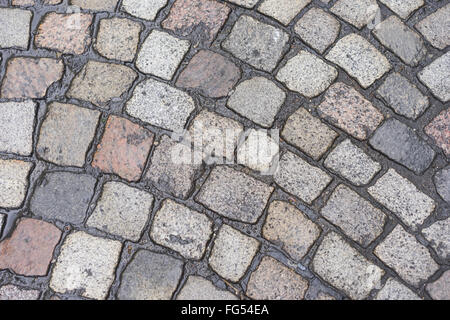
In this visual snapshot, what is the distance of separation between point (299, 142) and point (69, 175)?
126 cm

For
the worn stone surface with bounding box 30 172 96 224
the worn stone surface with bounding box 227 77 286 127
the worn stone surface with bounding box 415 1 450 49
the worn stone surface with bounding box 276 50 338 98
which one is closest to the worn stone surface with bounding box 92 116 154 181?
the worn stone surface with bounding box 30 172 96 224

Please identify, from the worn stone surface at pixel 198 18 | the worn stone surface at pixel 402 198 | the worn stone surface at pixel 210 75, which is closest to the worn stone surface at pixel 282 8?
the worn stone surface at pixel 198 18

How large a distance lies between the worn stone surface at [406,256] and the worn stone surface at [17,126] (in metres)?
1.96

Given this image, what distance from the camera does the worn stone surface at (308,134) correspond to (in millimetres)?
2234

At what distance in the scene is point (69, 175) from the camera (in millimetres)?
2176

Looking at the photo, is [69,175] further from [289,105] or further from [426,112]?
[426,112]

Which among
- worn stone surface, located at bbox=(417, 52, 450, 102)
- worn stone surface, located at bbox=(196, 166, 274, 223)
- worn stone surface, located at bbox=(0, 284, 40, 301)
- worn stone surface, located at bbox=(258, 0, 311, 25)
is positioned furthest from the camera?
worn stone surface, located at bbox=(258, 0, 311, 25)

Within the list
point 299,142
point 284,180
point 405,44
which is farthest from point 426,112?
point 284,180

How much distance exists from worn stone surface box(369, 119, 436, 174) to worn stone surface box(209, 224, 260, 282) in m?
0.88

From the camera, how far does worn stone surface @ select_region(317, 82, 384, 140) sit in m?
2.27

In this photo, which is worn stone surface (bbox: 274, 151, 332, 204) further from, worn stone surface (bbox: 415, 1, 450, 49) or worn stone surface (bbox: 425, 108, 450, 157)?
worn stone surface (bbox: 415, 1, 450, 49)

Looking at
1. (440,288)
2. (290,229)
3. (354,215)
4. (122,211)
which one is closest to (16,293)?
(122,211)

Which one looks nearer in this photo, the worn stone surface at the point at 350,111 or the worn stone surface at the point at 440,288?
the worn stone surface at the point at 440,288

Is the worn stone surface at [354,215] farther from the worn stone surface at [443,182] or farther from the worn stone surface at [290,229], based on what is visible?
the worn stone surface at [443,182]
